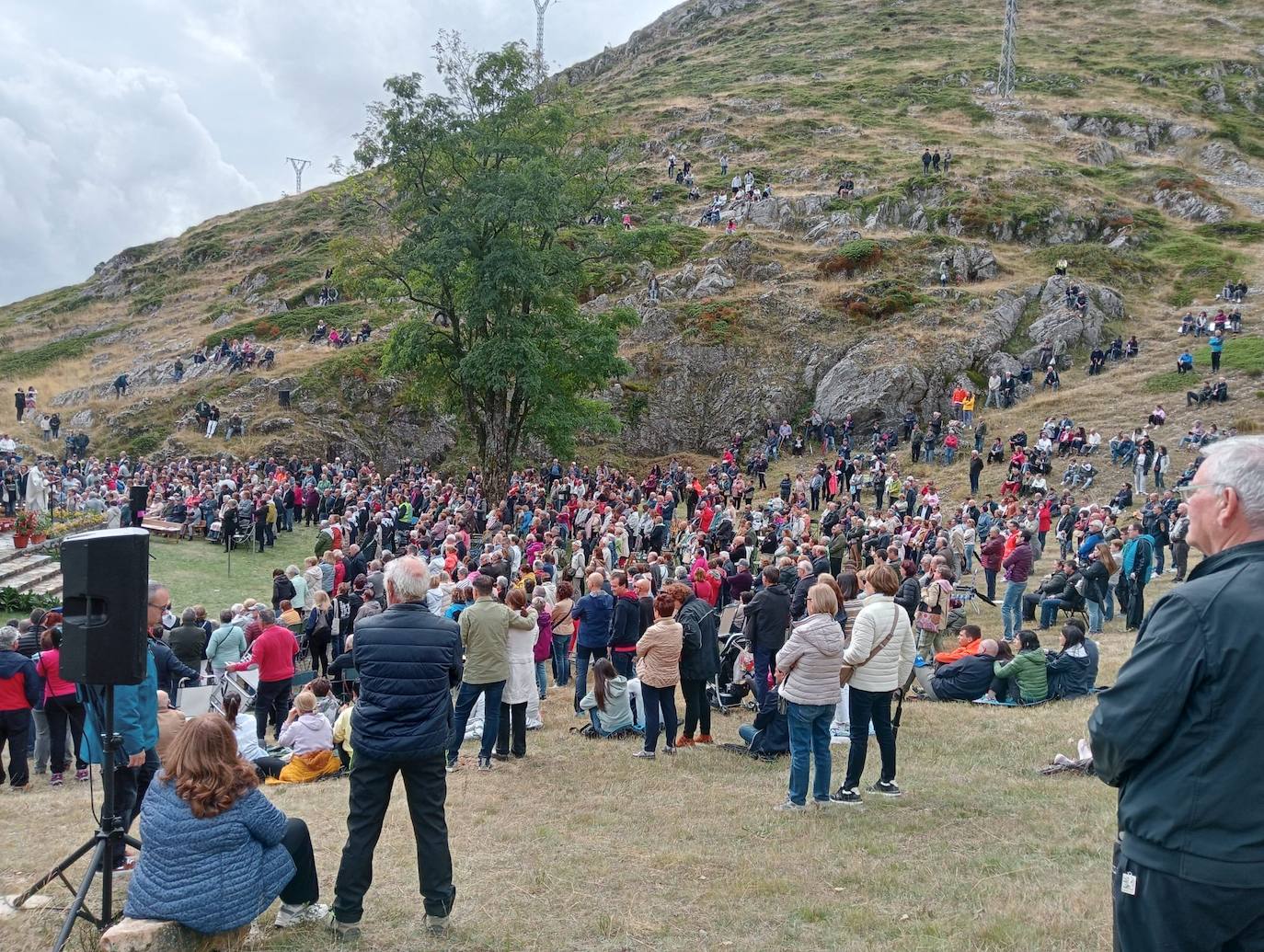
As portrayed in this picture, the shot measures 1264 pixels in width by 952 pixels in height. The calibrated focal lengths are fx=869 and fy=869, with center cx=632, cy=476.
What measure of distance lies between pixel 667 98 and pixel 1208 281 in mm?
46116

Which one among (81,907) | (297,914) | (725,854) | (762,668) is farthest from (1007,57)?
(81,907)

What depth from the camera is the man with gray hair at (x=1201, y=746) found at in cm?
228

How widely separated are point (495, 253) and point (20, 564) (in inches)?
572

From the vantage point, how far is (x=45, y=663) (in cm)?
813

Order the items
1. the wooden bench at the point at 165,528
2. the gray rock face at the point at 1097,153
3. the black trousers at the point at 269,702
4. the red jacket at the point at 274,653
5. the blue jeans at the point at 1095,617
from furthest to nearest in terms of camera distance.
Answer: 1. the gray rock face at the point at 1097,153
2. the wooden bench at the point at 165,528
3. the blue jeans at the point at 1095,617
4. the black trousers at the point at 269,702
5. the red jacket at the point at 274,653

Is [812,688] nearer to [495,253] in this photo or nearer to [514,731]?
[514,731]

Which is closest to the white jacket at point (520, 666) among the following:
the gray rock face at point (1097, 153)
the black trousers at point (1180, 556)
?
the black trousers at point (1180, 556)

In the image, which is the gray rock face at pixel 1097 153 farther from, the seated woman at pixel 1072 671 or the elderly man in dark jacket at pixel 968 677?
the elderly man in dark jacket at pixel 968 677

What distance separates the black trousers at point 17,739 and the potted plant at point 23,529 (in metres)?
11.6

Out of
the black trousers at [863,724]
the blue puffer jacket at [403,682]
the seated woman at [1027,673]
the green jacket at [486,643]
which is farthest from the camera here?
the seated woman at [1027,673]

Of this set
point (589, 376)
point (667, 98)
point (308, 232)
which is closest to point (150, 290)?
point (308, 232)

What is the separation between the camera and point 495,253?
2578 cm

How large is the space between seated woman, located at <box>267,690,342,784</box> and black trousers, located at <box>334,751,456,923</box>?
4107 millimetres

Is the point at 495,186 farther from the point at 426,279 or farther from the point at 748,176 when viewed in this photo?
the point at 748,176
